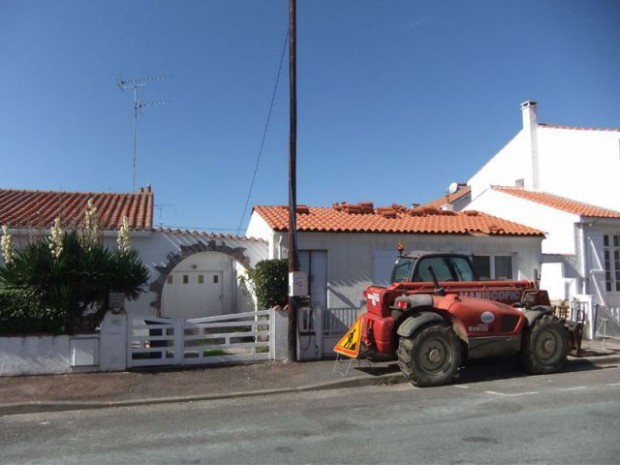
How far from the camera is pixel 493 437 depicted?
224 inches

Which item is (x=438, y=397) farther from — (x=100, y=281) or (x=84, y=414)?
(x=100, y=281)

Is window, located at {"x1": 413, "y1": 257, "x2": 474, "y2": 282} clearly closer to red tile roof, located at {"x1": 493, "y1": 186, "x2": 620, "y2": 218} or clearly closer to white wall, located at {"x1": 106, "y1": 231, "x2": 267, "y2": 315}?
white wall, located at {"x1": 106, "y1": 231, "x2": 267, "y2": 315}

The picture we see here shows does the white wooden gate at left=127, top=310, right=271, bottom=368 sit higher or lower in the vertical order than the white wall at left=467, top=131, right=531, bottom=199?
lower

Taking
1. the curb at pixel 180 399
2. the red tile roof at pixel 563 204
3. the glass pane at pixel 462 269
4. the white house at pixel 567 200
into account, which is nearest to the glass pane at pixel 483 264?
the white house at pixel 567 200

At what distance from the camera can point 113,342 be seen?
9.79m

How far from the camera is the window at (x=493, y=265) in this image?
14570 mm

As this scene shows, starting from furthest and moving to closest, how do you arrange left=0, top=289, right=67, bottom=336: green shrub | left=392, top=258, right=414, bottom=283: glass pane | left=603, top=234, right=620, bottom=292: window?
left=603, top=234, right=620, bottom=292: window, left=392, top=258, right=414, bottom=283: glass pane, left=0, top=289, right=67, bottom=336: green shrub

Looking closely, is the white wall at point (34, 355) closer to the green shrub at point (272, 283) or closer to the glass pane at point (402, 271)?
the green shrub at point (272, 283)

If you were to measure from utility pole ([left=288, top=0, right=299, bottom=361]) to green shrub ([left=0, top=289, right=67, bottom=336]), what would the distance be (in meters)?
4.17

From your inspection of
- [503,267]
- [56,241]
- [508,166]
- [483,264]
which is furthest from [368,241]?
[508,166]

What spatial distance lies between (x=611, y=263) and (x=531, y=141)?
6.09 meters

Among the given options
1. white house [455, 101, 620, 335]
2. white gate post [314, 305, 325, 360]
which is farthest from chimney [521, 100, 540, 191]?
white gate post [314, 305, 325, 360]

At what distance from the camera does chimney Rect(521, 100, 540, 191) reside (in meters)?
20.2

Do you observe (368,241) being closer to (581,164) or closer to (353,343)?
(353,343)
